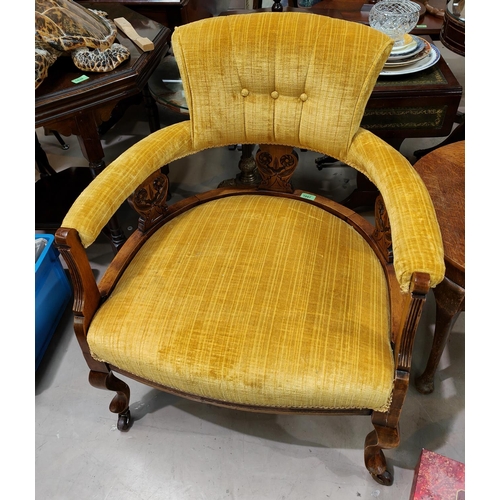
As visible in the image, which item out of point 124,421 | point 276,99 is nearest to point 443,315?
point 276,99

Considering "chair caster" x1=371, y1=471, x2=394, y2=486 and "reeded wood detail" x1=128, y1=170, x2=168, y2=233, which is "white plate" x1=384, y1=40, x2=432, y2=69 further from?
"chair caster" x1=371, y1=471, x2=394, y2=486

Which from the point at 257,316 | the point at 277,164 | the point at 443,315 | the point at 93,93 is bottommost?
the point at 443,315

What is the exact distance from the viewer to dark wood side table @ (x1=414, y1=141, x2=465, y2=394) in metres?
0.98

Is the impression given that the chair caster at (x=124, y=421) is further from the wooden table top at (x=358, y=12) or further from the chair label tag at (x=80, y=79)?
the wooden table top at (x=358, y=12)

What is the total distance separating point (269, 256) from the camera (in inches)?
39.4

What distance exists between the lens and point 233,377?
823 millimetres

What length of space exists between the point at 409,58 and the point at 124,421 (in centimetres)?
136

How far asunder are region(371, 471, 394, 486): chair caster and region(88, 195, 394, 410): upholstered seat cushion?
0.36m

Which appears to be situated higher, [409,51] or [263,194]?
[409,51]

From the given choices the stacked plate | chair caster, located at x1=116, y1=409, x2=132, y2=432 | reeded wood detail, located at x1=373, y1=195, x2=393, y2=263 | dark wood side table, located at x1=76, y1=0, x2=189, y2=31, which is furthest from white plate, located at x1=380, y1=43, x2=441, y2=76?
chair caster, located at x1=116, y1=409, x2=132, y2=432

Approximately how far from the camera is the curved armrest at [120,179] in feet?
2.85

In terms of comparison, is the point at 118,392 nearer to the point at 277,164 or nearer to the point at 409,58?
the point at 277,164

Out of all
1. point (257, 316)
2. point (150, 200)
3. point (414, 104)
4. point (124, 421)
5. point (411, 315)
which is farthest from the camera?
point (414, 104)

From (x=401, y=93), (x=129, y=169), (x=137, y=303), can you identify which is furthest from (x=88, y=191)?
(x=401, y=93)
